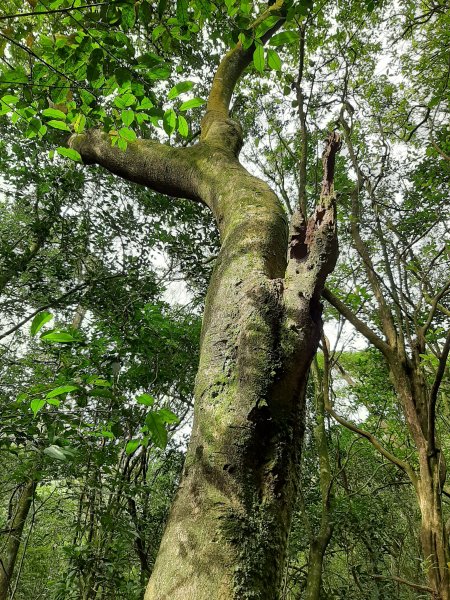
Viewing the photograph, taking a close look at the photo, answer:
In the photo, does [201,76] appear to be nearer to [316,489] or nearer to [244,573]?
[244,573]

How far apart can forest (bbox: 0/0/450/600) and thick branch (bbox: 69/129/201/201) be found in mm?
13

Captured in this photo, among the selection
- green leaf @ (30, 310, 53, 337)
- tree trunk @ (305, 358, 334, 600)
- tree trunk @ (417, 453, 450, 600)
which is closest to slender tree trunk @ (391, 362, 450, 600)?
tree trunk @ (417, 453, 450, 600)

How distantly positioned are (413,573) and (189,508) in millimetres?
10698

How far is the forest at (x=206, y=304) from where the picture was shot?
0.84 m

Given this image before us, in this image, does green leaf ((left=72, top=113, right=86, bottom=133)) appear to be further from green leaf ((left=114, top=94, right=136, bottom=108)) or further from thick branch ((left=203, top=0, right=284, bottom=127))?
thick branch ((left=203, top=0, right=284, bottom=127))

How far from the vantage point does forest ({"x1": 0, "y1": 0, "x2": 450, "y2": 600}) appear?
84 centimetres

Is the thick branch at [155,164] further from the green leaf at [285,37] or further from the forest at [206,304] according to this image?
the green leaf at [285,37]

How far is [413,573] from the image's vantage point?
28.2ft

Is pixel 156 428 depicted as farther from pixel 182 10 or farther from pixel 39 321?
pixel 182 10

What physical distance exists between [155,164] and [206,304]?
1.23 m

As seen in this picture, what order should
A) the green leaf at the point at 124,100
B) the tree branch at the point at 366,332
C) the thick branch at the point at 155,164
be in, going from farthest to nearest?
the tree branch at the point at 366,332, the thick branch at the point at 155,164, the green leaf at the point at 124,100

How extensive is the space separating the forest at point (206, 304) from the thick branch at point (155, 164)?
0.01 m

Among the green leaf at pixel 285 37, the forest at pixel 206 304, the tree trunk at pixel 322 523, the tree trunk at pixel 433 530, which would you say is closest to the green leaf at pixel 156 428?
the forest at pixel 206 304

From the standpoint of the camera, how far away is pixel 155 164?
6.98 ft
